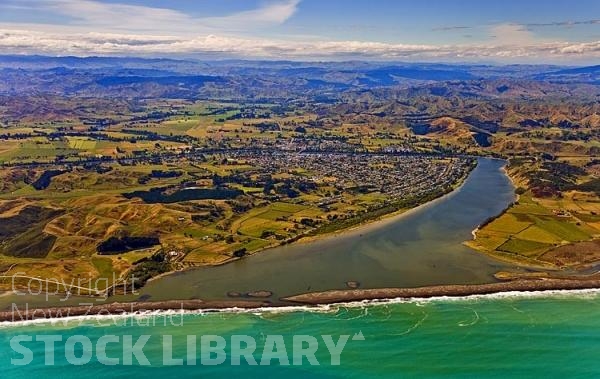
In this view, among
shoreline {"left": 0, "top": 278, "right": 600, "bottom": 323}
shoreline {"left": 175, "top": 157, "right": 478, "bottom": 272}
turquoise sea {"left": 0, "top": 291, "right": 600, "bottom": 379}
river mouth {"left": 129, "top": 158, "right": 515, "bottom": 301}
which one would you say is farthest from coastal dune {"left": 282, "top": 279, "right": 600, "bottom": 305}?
shoreline {"left": 175, "top": 157, "right": 478, "bottom": 272}

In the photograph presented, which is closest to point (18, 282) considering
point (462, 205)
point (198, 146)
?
point (462, 205)

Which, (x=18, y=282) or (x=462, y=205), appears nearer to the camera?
(x=18, y=282)

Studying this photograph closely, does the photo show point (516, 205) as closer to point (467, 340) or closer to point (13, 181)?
point (467, 340)

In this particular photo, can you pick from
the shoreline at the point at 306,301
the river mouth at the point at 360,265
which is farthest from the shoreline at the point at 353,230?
the shoreline at the point at 306,301

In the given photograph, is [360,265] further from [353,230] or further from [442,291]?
[353,230]

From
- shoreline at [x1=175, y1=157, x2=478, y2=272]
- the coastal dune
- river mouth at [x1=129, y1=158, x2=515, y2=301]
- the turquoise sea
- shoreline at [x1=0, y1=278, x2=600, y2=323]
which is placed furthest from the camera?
shoreline at [x1=175, y1=157, x2=478, y2=272]

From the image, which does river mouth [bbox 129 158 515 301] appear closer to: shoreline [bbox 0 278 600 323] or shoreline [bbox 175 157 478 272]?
shoreline [bbox 175 157 478 272]

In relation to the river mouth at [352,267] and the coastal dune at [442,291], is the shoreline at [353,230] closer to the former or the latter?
the river mouth at [352,267]
